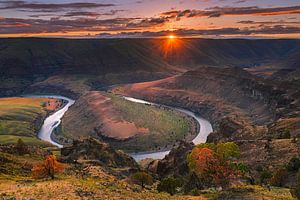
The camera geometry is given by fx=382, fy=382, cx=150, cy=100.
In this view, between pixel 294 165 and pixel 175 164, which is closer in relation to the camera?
Result: pixel 294 165

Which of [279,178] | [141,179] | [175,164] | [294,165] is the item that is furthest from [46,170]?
[175,164]

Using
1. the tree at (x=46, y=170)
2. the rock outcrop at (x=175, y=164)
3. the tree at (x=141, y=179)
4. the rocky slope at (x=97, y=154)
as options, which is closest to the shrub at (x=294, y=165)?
the tree at (x=141, y=179)

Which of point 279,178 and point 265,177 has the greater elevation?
point 279,178

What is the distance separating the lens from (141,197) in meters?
54.1

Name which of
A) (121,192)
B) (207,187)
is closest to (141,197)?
(121,192)

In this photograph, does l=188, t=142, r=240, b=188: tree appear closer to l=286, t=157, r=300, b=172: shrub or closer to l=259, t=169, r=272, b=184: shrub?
l=259, t=169, r=272, b=184: shrub

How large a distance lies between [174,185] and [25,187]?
1055 inches

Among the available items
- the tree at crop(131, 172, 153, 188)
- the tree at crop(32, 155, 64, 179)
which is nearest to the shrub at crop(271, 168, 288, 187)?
the tree at crop(131, 172, 153, 188)

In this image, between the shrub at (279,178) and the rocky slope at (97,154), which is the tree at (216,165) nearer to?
the shrub at (279,178)

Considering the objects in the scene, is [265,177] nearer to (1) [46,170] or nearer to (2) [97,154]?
(1) [46,170]

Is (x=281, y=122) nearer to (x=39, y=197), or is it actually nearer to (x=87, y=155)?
(x=87, y=155)

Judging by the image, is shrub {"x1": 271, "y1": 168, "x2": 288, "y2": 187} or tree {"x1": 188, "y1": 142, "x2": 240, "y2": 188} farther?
shrub {"x1": 271, "y1": 168, "x2": 288, "y2": 187}

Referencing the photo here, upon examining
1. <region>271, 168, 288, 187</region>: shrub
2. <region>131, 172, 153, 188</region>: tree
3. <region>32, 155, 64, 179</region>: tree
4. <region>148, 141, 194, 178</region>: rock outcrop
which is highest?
<region>32, 155, 64, 179</region>: tree

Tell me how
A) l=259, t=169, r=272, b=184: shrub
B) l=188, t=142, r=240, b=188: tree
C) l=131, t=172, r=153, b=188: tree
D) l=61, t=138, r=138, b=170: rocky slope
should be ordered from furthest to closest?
l=61, t=138, r=138, b=170: rocky slope, l=131, t=172, r=153, b=188: tree, l=259, t=169, r=272, b=184: shrub, l=188, t=142, r=240, b=188: tree
